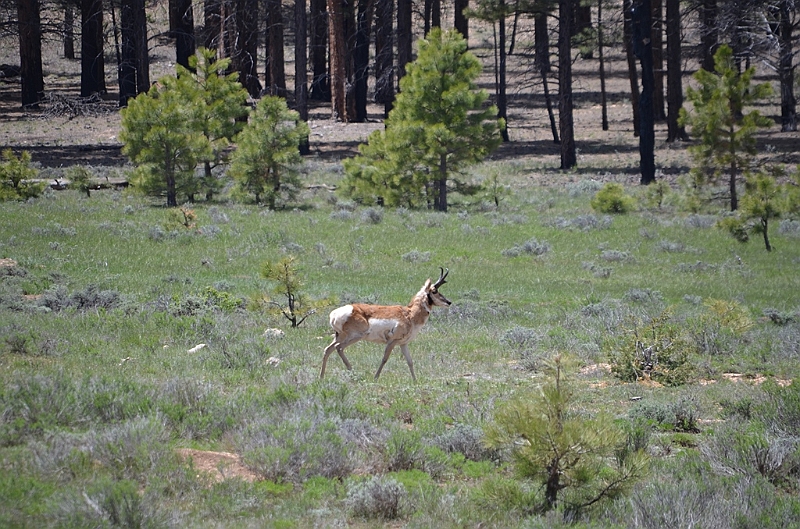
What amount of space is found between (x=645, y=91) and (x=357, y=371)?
25.2 m

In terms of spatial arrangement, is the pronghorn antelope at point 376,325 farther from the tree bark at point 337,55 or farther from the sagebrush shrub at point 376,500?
the tree bark at point 337,55

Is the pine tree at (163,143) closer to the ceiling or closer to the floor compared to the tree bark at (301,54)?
closer to the floor

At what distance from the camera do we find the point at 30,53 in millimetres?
45812

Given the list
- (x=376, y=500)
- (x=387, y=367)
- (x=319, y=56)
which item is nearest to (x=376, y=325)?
(x=387, y=367)

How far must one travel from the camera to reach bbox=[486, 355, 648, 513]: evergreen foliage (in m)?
6.63

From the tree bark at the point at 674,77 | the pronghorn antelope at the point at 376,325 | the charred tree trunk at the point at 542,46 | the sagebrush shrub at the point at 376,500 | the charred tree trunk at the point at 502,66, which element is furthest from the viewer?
the tree bark at the point at 674,77

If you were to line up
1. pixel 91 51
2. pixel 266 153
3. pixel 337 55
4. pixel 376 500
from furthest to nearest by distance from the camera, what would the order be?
pixel 91 51
pixel 337 55
pixel 266 153
pixel 376 500

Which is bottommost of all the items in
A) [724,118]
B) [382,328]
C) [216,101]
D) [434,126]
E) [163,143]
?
[382,328]

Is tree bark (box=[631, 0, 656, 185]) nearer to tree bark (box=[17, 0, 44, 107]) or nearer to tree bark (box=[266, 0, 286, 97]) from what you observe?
tree bark (box=[266, 0, 286, 97])

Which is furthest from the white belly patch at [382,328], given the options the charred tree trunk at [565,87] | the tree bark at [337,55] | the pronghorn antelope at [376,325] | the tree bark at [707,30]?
the tree bark at [337,55]

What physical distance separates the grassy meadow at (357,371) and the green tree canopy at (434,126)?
401 centimetres

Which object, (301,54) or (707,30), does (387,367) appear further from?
(707,30)

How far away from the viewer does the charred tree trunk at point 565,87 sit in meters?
37.8

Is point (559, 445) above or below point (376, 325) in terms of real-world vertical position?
below
